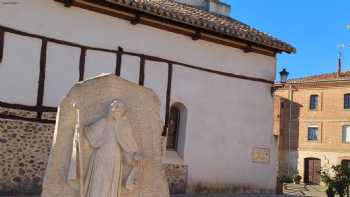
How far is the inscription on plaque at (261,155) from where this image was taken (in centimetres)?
1570

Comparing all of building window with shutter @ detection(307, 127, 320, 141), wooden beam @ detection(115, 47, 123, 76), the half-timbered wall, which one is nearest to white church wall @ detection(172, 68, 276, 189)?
the half-timbered wall

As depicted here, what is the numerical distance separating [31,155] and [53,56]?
8.33ft

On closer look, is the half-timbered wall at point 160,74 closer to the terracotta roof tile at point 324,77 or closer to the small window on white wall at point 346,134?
the small window on white wall at point 346,134

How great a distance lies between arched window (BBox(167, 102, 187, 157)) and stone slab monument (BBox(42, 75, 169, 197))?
26.2 ft

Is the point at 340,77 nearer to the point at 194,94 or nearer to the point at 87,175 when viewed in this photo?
the point at 194,94

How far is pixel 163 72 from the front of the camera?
13.8m

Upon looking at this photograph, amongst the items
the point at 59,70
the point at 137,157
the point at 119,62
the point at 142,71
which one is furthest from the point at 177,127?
the point at 137,157

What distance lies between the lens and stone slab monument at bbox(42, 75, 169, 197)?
226 inches

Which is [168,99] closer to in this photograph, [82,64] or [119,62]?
[119,62]

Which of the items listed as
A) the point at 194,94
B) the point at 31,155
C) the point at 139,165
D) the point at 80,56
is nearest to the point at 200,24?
the point at 194,94

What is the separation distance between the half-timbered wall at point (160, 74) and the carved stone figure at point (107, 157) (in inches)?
244

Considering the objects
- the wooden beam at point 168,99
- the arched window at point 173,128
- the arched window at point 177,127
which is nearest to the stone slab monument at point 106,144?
the wooden beam at point 168,99

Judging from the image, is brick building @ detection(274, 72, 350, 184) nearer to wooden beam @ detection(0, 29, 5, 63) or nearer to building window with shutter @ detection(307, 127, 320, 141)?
building window with shutter @ detection(307, 127, 320, 141)

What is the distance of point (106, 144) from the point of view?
5.78 metres
